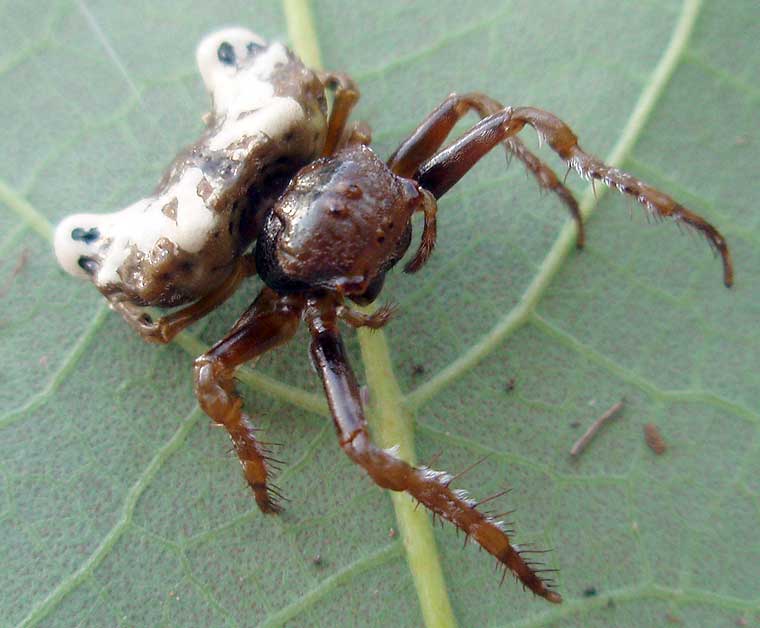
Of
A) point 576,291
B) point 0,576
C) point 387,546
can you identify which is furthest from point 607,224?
point 0,576

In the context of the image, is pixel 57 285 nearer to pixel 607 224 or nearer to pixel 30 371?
pixel 30 371

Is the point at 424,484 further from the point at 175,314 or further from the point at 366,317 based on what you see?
the point at 175,314

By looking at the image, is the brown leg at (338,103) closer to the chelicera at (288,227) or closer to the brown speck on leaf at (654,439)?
the chelicera at (288,227)

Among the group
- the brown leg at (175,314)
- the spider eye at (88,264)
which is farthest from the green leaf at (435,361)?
the spider eye at (88,264)

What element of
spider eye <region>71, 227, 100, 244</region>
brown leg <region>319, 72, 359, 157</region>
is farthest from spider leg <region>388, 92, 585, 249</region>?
spider eye <region>71, 227, 100, 244</region>

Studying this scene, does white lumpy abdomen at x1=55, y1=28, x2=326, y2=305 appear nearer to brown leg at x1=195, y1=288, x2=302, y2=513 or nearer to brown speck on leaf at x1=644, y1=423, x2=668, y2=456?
brown leg at x1=195, y1=288, x2=302, y2=513

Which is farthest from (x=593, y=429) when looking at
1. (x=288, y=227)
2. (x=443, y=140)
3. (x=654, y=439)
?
(x=288, y=227)

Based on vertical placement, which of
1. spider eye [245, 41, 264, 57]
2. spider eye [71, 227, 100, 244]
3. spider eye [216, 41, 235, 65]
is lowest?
spider eye [71, 227, 100, 244]
